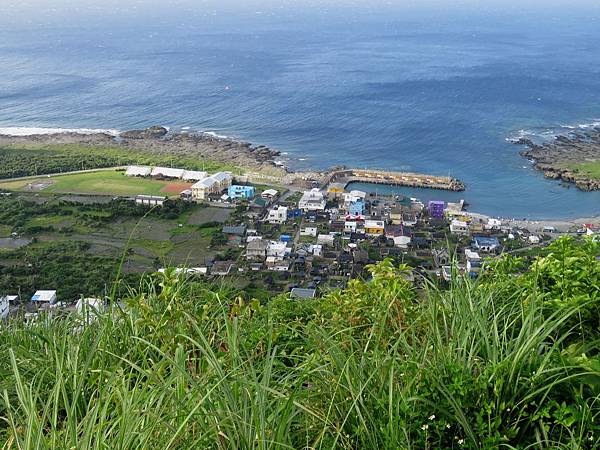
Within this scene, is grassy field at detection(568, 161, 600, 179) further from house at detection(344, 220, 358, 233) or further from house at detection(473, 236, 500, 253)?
house at detection(344, 220, 358, 233)

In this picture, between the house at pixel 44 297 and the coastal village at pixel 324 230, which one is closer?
the house at pixel 44 297

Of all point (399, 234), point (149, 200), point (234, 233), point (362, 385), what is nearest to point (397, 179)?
point (399, 234)

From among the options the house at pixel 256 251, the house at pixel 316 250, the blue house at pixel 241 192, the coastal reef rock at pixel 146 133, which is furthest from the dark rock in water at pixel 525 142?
the coastal reef rock at pixel 146 133

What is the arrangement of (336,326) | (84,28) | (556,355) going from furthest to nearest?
(84,28)
(336,326)
(556,355)

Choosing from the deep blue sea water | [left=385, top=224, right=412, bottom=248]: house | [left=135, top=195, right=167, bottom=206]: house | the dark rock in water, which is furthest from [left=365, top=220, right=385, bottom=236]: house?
the dark rock in water

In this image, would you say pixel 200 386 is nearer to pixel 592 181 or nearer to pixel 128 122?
pixel 592 181

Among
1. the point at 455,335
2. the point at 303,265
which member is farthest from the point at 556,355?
the point at 303,265

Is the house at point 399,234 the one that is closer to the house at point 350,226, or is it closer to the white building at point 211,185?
the house at point 350,226
